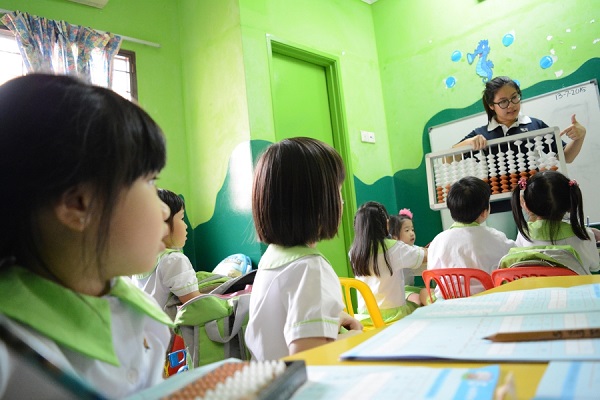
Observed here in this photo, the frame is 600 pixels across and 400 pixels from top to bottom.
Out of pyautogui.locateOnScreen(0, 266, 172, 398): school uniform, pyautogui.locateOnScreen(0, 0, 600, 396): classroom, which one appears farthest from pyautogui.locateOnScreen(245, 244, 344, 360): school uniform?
pyautogui.locateOnScreen(0, 0, 600, 396): classroom

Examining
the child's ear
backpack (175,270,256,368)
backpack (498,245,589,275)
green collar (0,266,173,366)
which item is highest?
the child's ear

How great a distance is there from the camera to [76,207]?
Result: 60cm

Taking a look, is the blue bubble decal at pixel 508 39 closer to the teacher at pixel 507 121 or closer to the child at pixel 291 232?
the teacher at pixel 507 121

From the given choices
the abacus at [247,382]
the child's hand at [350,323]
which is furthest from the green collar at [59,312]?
the child's hand at [350,323]

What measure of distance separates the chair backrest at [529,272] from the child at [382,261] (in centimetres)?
71

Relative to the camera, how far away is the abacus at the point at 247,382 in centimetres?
36

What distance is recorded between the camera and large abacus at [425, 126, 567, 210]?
2850mm

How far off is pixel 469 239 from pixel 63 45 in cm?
281

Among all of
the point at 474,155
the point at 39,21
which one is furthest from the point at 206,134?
the point at 474,155

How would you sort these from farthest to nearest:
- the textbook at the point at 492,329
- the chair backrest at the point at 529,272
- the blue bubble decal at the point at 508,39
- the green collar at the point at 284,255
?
the blue bubble decal at the point at 508,39, the chair backrest at the point at 529,272, the green collar at the point at 284,255, the textbook at the point at 492,329

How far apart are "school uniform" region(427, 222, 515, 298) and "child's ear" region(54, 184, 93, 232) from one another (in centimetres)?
207

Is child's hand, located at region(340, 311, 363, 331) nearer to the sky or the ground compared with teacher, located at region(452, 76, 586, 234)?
nearer to the ground

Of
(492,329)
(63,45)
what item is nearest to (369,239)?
(492,329)

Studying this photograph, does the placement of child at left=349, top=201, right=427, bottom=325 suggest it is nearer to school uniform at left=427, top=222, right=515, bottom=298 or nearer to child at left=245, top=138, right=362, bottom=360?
school uniform at left=427, top=222, right=515, bottom=298
